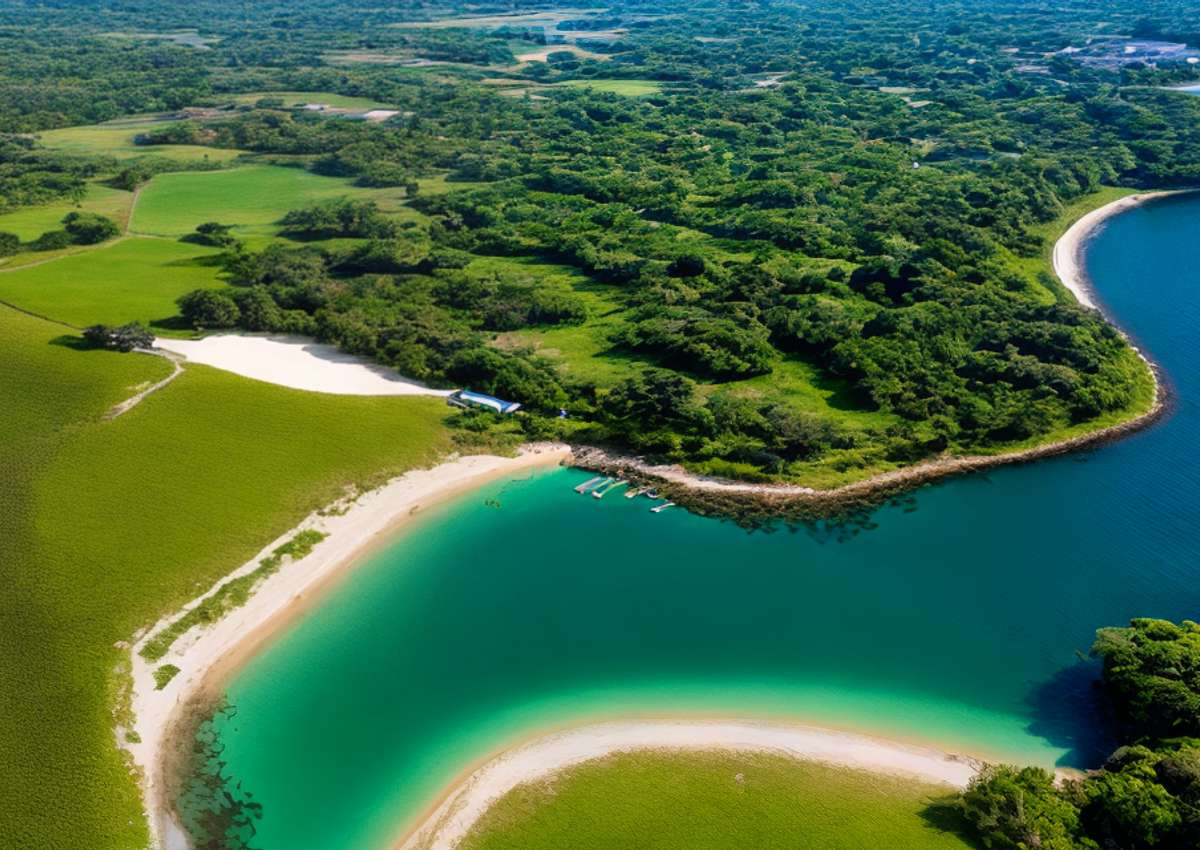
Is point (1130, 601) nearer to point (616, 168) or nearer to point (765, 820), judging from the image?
point (765, 820)

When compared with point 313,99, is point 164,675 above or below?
below

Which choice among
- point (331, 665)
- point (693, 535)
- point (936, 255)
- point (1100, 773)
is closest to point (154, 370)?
point (331, 665)

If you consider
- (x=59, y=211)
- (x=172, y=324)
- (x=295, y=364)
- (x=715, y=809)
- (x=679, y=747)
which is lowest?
(x=59, y=211)

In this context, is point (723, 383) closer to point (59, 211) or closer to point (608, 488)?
point (608, 488)

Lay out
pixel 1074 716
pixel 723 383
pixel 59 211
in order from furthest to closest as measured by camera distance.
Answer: pixel 59 211, pixel 723 383, pixel 1074 716

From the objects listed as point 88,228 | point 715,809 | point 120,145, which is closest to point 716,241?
point 88,228

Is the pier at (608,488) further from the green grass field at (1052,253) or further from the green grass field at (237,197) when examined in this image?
the green grass field at (237,197)

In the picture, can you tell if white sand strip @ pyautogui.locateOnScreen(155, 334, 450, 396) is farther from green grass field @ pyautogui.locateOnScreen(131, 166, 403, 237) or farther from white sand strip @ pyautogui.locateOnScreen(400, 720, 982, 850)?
white sand strip @ pyautogui.locateOnScreen(400, 720, 982, 850)
